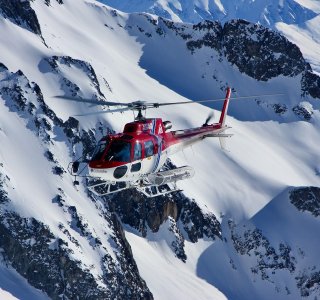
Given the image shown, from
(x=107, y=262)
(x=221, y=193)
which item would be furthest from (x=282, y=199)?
(x=107, y=262)

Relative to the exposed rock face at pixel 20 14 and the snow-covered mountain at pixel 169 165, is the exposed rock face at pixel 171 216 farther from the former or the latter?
the exposed rock face at pixel 20 14

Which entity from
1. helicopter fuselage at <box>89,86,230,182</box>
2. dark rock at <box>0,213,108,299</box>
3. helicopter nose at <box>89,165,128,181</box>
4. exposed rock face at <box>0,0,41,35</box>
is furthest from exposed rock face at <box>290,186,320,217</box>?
helicopter nose at <box>89,165,128,181</box>

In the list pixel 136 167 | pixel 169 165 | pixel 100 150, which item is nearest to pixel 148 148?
pixel 136 167

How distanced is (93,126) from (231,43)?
63.5 m

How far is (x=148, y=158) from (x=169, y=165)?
70.8 m

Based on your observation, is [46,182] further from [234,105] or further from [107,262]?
[234,105]

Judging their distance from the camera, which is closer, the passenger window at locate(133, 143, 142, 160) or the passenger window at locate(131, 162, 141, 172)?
the passenger window at locate(131, 162, 141, 172)

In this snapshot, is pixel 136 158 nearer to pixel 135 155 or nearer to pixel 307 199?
pixel 135 155

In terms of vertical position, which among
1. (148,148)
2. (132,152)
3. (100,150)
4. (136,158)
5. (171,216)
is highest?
(100,150)

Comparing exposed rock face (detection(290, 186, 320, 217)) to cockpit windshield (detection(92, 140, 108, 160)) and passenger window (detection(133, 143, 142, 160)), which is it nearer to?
passenger window (detection(133, 143, 142, 160))

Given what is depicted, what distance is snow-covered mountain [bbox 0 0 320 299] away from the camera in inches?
4090

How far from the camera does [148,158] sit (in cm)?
5319

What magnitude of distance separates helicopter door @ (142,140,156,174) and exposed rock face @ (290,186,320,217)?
275 ft

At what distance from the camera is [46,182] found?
108 metres
